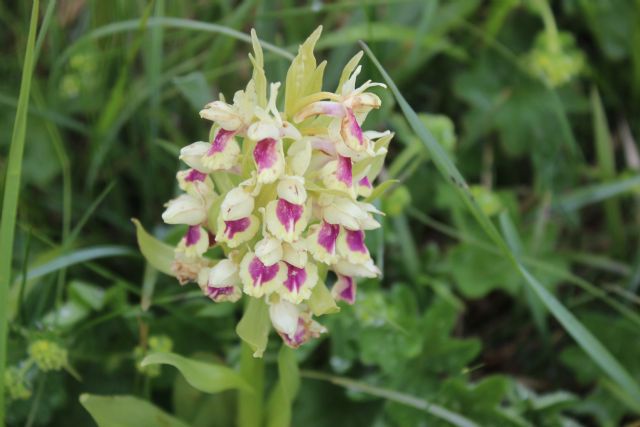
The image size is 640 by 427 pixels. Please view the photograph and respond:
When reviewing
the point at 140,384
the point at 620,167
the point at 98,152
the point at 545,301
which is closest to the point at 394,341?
the point at 545,301

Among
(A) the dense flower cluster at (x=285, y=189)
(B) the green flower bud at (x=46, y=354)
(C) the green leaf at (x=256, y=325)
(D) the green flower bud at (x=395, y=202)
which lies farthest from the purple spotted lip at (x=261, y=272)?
(D) the green flower bud at (x=395, y=202)

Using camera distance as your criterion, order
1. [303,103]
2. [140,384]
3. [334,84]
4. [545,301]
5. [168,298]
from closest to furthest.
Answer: [303,103] < [545,301] < [168,298] < [140,384] < [334,84]

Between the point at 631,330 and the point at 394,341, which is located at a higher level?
the point at 394,341

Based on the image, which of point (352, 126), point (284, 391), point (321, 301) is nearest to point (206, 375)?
point (284, 391)

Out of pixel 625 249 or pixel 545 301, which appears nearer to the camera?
pixel 545 301

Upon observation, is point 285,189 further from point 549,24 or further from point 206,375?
point 549,24

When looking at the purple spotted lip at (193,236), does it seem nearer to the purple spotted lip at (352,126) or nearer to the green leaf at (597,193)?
the purple spotted lip at (352,126)

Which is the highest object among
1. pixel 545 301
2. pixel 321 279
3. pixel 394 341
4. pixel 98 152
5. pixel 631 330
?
pixel 98 152

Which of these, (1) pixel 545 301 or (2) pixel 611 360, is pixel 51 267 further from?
(2) pixel 611 360
